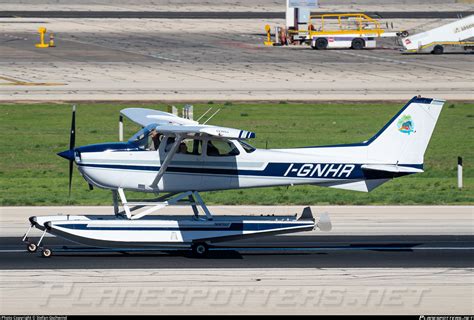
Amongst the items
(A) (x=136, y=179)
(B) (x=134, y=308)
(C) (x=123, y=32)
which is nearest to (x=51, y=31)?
(C) (x=123, y=32)

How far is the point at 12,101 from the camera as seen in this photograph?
4409 cm

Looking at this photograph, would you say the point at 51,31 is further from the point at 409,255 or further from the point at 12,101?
the point at 409,255

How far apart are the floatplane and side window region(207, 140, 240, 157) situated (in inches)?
0.8

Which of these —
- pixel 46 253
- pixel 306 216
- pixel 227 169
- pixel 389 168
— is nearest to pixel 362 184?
pixel 389 168

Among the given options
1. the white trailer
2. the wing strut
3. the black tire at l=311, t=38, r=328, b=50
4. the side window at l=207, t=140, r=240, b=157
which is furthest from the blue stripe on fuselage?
the black tire at l=311, t=38, r=328, b=50

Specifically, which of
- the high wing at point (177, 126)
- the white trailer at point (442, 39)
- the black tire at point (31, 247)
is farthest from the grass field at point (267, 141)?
the white trailer at point (442, 39)

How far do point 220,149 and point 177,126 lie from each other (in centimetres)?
134

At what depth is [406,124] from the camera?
21.1m

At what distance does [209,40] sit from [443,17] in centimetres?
2357

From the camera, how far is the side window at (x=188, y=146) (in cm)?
2058

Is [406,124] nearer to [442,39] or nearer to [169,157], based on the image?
[169,157]

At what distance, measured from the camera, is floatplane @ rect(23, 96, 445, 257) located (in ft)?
65.1

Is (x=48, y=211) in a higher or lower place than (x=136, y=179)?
lower

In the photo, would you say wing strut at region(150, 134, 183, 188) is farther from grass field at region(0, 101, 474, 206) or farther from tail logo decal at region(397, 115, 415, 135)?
grass field at region(0, 101, 474, 206)
